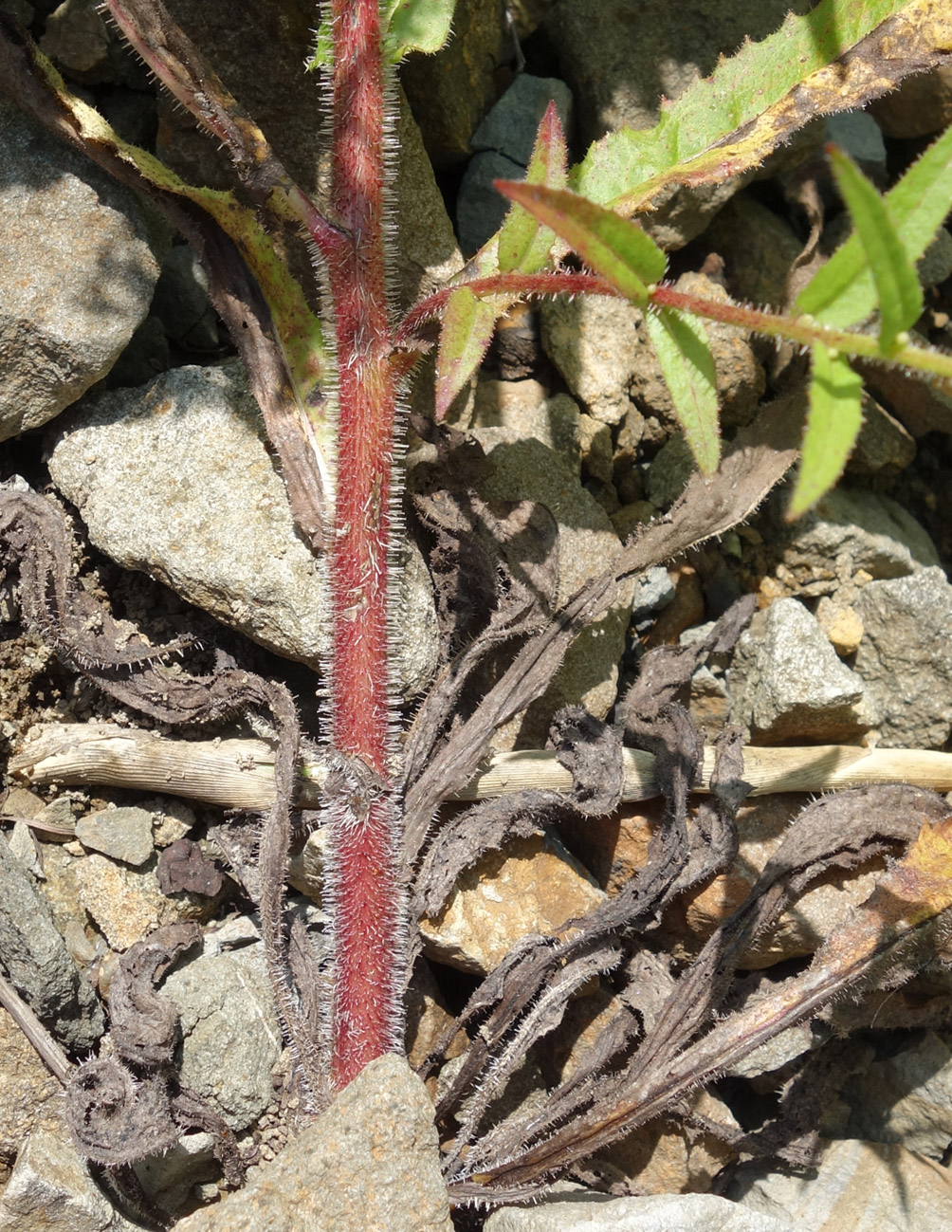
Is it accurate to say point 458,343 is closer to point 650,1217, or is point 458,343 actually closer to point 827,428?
point 827,428

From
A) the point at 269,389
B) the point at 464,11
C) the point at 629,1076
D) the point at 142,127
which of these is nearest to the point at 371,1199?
the point at 629,1076

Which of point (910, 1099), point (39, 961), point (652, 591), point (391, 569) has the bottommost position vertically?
point (910, 1099)

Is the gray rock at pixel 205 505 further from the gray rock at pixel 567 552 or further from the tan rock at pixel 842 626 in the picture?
the tan rock at pixel 842 626

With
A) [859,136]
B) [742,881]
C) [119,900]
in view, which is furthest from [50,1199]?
[859,136]

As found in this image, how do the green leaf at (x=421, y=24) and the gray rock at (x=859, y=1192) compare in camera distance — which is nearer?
the green leaf at (x=421, y=24)

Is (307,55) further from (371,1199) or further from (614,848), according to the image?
(371,1199)

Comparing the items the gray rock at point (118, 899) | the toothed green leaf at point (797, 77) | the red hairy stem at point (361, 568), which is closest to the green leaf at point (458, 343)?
the red hairy stem at point (361, 568)
